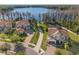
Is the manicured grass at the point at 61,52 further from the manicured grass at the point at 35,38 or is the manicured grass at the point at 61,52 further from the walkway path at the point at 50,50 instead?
the manicured grass at the point at 35,38

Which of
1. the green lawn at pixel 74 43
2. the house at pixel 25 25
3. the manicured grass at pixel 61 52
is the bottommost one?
the manicured grass at pixel 61 52

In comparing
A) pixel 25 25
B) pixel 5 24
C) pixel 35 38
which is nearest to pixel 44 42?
pixel 35 38

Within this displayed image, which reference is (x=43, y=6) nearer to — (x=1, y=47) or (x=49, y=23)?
(x=49, y=23)

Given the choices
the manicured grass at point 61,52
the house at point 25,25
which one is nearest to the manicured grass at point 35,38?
the house at point 25,25

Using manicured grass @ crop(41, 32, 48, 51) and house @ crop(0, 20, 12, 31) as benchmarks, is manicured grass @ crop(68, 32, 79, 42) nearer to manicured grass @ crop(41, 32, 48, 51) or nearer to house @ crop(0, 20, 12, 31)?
manicured grass @ crop(41, 32, 48, 51)

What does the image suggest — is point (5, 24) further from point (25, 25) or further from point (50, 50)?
point (50, 50)

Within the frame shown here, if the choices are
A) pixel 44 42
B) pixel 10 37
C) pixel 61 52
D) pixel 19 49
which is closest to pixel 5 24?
pixel 10 37

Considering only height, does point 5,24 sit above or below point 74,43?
above

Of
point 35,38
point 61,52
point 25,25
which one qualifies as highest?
point 25,25
